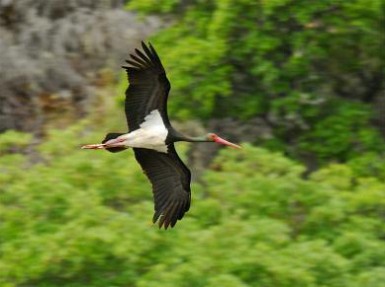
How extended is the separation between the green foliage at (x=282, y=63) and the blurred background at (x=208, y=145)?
0.07 feet

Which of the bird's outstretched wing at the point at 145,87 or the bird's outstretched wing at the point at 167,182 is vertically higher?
the bird's outstretched wing at the point at 145,87

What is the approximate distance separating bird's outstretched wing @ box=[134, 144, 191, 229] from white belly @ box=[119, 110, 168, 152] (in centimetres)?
41

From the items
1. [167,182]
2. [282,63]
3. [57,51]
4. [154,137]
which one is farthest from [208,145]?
[154,137]

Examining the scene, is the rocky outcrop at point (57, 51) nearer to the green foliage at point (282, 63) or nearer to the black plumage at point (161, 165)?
the green foliage at point (282, 63)

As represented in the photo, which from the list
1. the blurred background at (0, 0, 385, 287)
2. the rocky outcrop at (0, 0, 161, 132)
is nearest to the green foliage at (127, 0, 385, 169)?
the blurred background at (0, 0, 385, 287)

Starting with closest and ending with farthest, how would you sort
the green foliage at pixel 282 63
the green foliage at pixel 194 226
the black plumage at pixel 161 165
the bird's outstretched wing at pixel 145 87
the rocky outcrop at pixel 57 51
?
the bird's outstretched wing at pixel 145 87 < the black plumage at pixel 161 165 < the green foliage at pixel 194 226 < the green foliage at pixel 282 63 < the rocky outcrop at pixel 57 51

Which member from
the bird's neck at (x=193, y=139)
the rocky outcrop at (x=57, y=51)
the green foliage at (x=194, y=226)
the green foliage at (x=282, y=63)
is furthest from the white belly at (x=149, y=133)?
the rocky outcrop at (x=57, y=51)

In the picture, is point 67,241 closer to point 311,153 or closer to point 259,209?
point 259,209

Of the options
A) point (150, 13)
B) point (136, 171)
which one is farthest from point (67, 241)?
point (150, 13)

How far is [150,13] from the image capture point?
17750 mm

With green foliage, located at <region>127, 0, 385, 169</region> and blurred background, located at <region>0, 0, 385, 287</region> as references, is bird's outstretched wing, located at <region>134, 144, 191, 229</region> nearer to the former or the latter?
blurred background, located at <region>0, 0, 385, 287</region>

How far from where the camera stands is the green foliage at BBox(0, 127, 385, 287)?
44.6 feet

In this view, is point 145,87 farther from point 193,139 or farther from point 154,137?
point 193,139

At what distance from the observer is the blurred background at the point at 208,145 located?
45.0 feet
